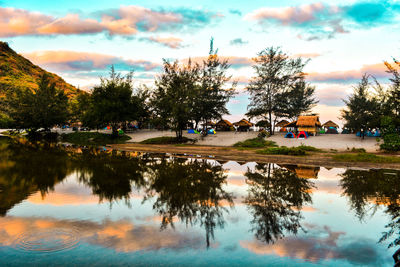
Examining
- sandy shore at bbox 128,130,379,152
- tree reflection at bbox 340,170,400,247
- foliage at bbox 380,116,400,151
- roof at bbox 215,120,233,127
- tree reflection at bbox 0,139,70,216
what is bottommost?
tree reflection at bbox 340,170,400,247

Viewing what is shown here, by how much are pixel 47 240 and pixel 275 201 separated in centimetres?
917

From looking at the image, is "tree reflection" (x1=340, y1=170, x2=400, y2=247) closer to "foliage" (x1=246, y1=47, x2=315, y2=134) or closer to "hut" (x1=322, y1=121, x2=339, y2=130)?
"foliage" (x1=246, y1=47, x2=315, y2=134)

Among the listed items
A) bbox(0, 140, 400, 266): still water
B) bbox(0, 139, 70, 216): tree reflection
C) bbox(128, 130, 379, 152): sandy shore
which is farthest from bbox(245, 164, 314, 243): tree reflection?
bbox(128, 130, 379, 152): sandy shore

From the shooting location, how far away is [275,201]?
42.2 ft

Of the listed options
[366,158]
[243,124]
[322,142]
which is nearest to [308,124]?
[322,142]

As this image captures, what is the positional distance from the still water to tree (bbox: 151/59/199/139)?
2766 centimetres

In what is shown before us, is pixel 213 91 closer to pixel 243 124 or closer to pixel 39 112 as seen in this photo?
pixel 243 124

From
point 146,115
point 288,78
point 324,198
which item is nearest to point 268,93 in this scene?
point 288,78

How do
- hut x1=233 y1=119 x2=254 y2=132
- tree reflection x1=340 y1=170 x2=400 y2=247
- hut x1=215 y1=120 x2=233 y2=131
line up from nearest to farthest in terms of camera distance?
tree reflection x1=340 y1=170 x2=400 y2=247, hut x1=233 y1=119 x2=254 y2=132, hut x1=215 y1=120 x2=233 y2=131

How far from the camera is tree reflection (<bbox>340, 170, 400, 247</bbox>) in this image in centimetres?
1080

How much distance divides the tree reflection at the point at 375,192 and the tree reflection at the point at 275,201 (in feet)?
7.19

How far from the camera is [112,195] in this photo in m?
13.7

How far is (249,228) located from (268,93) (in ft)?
139

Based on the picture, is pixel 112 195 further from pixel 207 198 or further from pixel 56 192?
pixel 207 198
